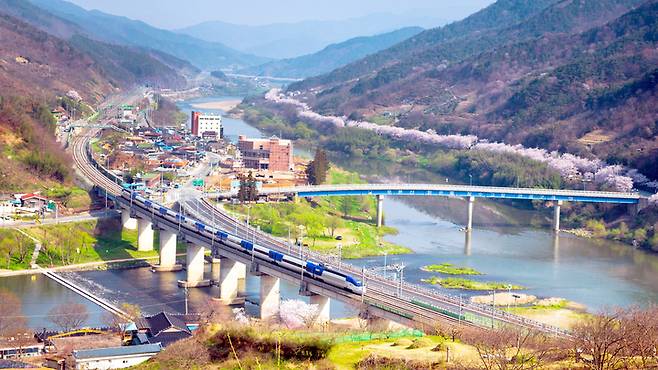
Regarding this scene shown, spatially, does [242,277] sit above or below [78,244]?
below

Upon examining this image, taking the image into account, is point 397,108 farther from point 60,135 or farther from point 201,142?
point 60,135

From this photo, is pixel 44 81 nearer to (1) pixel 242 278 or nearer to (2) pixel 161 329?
(1) pixel 242 278

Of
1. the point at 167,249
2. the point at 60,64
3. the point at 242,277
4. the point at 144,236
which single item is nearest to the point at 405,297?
the point at 242,277

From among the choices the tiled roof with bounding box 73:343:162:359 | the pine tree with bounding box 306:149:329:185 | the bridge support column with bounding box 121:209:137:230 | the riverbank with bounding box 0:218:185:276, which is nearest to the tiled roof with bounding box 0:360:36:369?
the tiled roof with bounding box 73:343:162:359

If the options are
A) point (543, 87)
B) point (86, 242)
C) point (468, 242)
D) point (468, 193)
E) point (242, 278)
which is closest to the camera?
point (242, 278)

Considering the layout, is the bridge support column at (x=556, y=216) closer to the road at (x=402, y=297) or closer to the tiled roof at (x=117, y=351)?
the road at (x=402, y=297)

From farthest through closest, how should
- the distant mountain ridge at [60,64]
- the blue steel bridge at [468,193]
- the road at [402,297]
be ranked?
the distant mountain ridge at [60,64] < the blue steel bridge at [468,193] < the road at [402,297]

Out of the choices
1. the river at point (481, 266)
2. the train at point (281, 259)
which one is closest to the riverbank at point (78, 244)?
the river at point (481, 266)

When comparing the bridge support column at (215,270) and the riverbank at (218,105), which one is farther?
the riverbank at (218,105)
